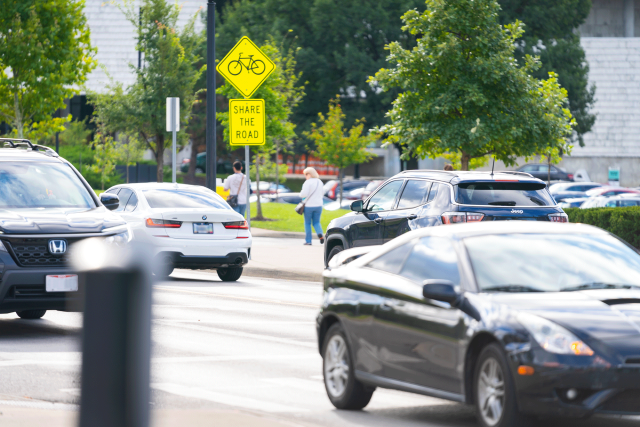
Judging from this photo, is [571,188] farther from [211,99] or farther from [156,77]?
[211,99]

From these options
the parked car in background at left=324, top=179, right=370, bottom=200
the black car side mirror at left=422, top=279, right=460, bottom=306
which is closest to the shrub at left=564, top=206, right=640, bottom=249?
the black car side mirror at left=422, top=279, right=460, bottom=306

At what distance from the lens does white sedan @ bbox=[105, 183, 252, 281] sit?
52.4 feet

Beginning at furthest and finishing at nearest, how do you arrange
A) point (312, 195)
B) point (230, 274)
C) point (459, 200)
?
point (312, 195) < point (230, 274) < point (459, 200)

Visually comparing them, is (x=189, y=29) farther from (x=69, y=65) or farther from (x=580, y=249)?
(x=580, y=249)

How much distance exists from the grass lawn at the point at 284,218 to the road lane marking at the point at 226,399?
22480 millimetres

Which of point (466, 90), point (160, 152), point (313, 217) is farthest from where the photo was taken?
point (160, 152)

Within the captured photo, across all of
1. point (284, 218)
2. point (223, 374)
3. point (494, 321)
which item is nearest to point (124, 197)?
point (223, 374)

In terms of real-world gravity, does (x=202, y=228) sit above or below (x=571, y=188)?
above

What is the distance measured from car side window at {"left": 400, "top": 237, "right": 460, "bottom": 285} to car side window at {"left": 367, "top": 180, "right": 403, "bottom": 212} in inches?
283

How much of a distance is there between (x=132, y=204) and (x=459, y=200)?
21.1 feet

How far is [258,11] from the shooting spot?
5769 centimetres

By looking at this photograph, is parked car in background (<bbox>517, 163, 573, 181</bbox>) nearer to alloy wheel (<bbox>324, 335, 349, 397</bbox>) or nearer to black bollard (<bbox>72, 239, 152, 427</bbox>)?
alloy wheel (<bbox>324, 335, 349, 397</bbox>)

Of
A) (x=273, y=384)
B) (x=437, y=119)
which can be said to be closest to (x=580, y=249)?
(x=273, y=384)

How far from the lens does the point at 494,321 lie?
19.1 feet
